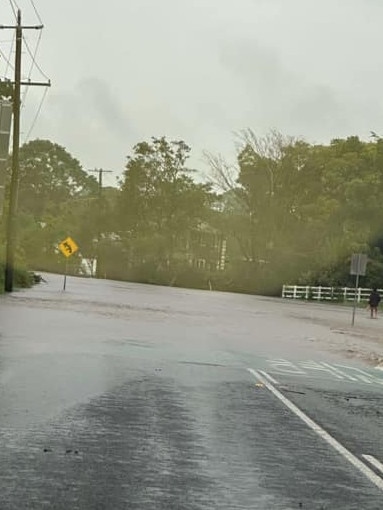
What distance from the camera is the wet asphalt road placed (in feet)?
24.8

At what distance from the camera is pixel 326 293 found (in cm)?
7181

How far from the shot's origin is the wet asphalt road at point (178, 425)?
7568 millimetres

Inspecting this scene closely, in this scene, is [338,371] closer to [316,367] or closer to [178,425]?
[316,367]

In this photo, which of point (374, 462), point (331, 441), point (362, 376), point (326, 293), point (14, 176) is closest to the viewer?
point (374, 462)

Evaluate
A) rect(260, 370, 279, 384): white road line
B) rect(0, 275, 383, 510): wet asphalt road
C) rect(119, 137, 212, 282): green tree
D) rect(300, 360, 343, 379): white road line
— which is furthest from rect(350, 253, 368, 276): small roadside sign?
rect(119, 137, 212, 282): green tree

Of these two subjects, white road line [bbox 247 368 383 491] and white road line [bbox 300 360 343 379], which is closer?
white road line [bbox 247 368 383 491]

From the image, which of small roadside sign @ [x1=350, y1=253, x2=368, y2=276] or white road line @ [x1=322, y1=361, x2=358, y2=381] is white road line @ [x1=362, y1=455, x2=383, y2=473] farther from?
small roadside sign @ [x1=350, y1=253, x2=368, y2=276]

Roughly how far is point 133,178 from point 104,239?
26.5ft

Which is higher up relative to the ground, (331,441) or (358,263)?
(358,263)

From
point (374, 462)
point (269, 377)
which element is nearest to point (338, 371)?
point (269, 377)

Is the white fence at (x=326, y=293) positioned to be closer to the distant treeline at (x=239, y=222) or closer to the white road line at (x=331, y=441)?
the distant treeline at (x=239, y=222)

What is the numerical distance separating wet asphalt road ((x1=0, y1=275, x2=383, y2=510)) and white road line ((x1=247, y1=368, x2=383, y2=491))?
5cm

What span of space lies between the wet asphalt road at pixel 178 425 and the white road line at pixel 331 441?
49mm

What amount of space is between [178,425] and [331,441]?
5.77ft
